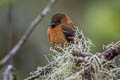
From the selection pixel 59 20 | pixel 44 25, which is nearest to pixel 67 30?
pixel 59 20

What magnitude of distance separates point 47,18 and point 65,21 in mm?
2679

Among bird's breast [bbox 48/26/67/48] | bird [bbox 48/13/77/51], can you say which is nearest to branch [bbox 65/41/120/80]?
bird [bbox 48/13/77/51]

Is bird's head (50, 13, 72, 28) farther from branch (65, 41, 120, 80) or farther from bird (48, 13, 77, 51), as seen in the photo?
branch (65, 41, 120, 80)

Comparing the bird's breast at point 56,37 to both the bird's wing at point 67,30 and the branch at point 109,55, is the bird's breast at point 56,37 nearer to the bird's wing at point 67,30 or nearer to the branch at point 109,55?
the bird's wing at point 67,30

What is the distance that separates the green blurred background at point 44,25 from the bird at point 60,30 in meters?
0.37

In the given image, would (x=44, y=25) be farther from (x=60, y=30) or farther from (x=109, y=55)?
(x=109, y=55)

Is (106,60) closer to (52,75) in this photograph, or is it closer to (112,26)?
(52,75)

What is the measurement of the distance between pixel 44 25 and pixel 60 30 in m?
2.78

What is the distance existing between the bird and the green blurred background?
1.22 ft

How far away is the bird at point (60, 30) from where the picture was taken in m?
4.34

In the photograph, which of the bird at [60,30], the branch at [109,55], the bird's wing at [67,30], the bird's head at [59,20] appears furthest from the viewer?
the bird's head at [59,20]

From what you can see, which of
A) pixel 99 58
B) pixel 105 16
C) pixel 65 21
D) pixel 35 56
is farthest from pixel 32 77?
pixel 35 56

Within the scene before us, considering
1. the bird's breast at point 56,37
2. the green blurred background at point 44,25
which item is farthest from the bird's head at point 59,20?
the green blurred background at point 44,25

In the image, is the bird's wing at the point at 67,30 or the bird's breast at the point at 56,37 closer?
the bird's wing at the point at 67,30
